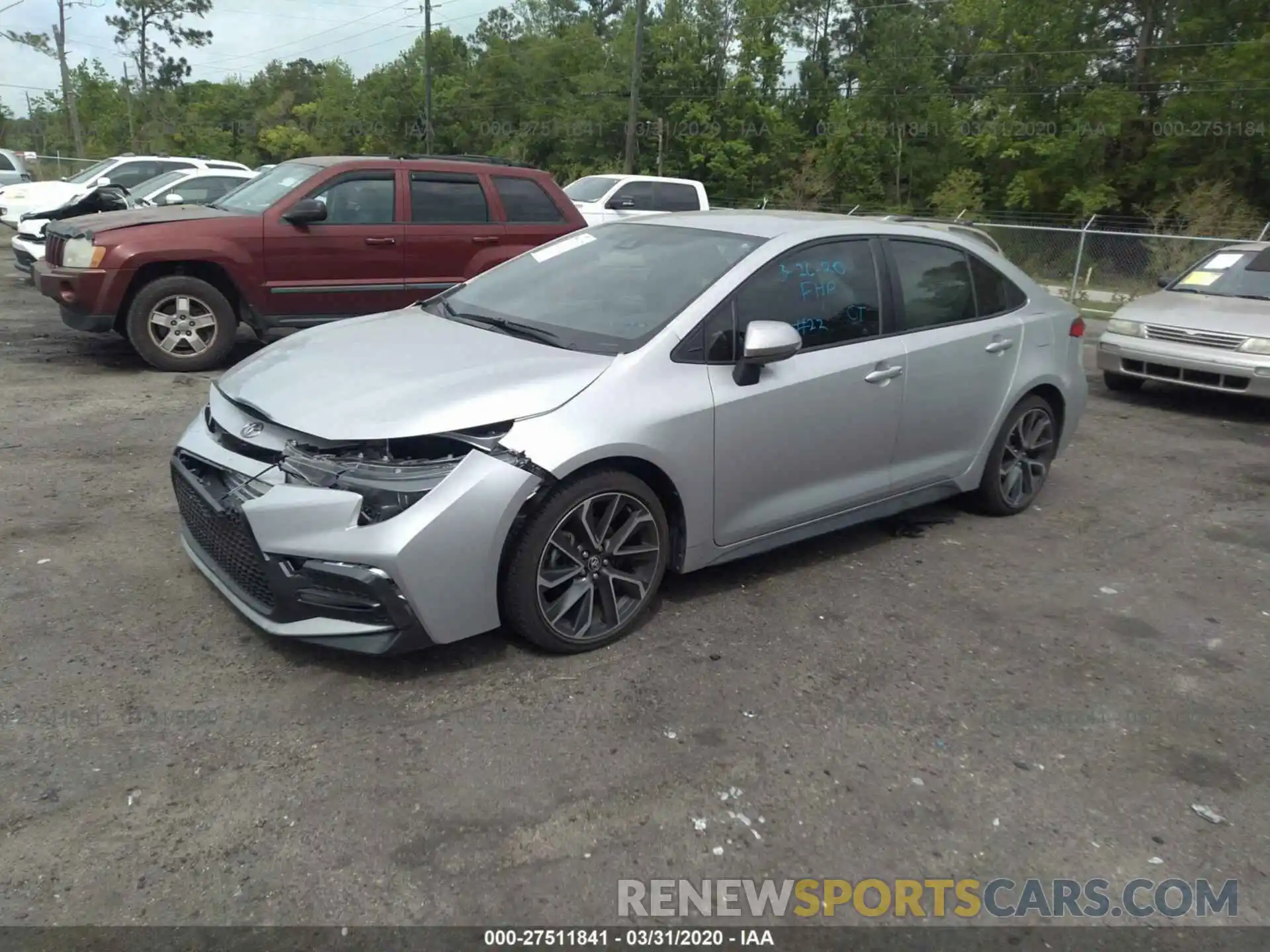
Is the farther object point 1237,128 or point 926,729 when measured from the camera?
point 1237,128

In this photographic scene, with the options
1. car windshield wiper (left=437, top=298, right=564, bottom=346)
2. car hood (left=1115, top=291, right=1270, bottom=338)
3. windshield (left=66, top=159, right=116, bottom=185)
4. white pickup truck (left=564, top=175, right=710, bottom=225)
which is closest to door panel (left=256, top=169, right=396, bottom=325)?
car windshield wiper (left=437, top=298, right=564, bottom=346)

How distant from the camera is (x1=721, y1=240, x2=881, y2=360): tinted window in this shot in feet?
14.6

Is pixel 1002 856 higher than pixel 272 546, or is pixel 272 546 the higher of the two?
pixel 272 546

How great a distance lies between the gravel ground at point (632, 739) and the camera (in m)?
2.81

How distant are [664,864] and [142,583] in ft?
8.99

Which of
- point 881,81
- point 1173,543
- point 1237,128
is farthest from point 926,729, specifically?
point 881,81

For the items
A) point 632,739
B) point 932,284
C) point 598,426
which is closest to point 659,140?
point 932,284

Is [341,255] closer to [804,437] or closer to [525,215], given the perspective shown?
[525,215]

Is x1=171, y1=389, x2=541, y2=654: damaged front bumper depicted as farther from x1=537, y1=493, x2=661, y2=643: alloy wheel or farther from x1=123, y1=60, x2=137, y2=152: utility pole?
x1=123, y1=60, x2=137, y2=152: utility pole

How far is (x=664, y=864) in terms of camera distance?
2.87 meters

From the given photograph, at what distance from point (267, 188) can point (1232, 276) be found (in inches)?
354

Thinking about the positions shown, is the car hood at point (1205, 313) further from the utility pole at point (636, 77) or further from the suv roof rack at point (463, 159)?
the utility pole at point (636, 77)

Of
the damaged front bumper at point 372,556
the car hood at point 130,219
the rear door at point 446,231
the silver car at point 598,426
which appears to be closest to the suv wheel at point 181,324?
the car hood at point 130,219

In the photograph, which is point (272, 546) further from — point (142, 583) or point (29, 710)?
point (142, 583)
